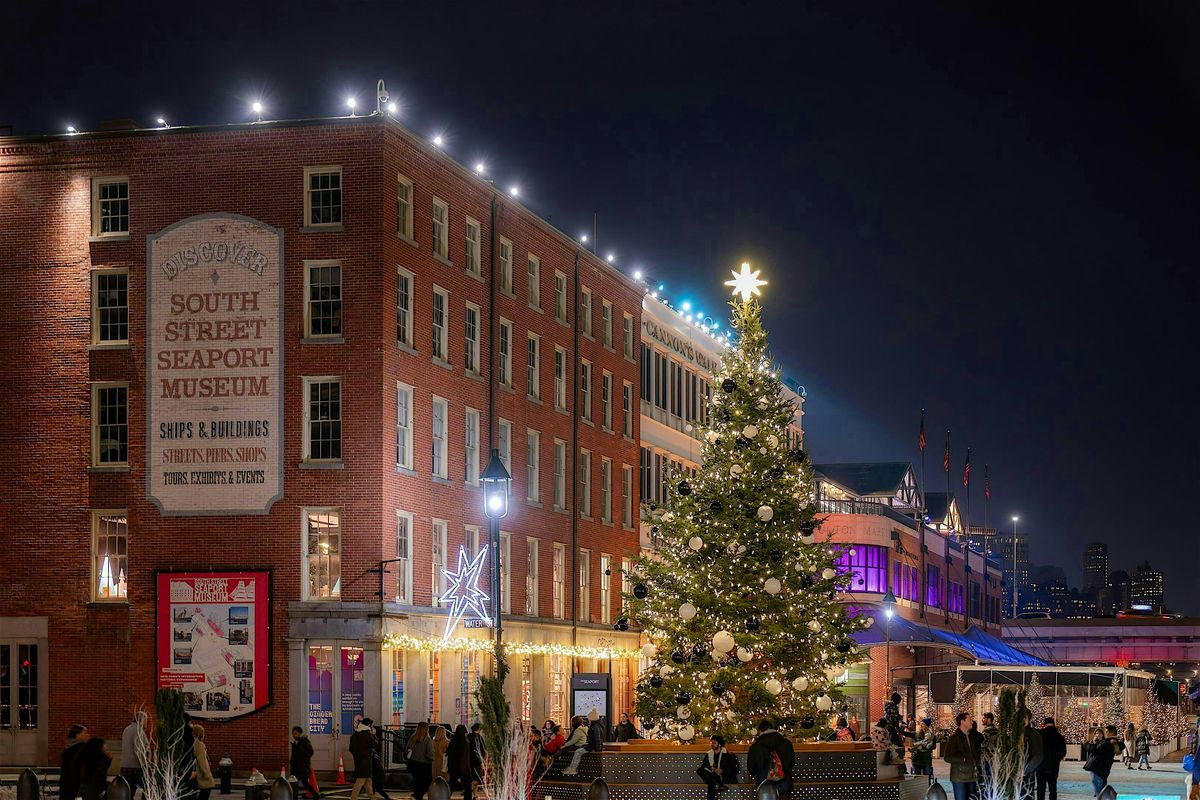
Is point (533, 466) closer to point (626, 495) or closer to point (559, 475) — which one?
point (559, 475)

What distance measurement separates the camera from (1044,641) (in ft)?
538

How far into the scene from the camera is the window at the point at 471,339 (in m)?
53.8

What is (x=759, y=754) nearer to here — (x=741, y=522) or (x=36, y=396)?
(x=741, y=522)

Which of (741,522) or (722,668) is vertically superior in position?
(741,522)

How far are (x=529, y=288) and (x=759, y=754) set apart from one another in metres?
32.8

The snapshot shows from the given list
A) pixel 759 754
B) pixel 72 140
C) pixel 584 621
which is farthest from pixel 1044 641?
pixel 759 754

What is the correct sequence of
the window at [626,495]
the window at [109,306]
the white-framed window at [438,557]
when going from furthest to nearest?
the window at [626,495] → the white-framed window at [438,557] → the window at [109,306]

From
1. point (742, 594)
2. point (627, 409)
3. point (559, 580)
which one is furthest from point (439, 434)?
point (627, 409)

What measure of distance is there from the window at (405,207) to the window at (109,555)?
1031 centimetres

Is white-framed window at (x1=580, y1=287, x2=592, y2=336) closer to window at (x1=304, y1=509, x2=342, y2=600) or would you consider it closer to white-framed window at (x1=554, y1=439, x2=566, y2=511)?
white-framed window at (x1=554, y1=439, x2=566, y2=511)

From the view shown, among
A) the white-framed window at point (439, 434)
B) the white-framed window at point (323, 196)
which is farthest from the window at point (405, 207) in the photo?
the white-framed window at point (439, 434)

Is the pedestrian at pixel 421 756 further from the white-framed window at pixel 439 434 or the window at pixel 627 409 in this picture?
the window at pixel 627 409

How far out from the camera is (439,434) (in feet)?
170

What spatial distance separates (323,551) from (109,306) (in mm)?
8858
